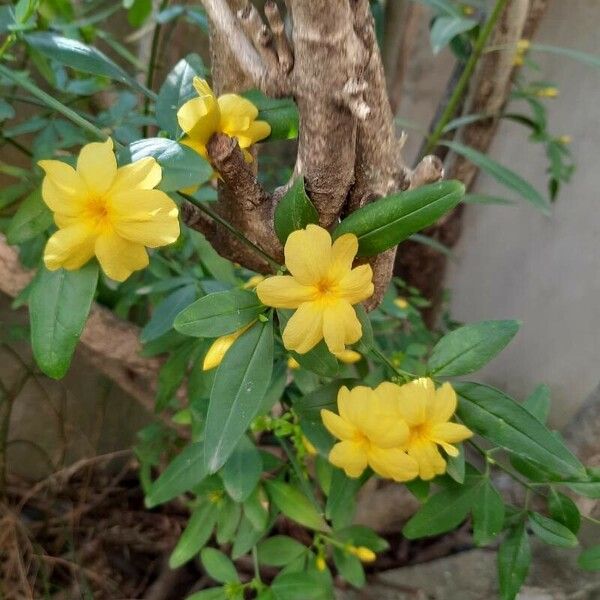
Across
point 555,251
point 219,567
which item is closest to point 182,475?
point 219,567

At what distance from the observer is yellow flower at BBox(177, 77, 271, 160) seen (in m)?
0.42

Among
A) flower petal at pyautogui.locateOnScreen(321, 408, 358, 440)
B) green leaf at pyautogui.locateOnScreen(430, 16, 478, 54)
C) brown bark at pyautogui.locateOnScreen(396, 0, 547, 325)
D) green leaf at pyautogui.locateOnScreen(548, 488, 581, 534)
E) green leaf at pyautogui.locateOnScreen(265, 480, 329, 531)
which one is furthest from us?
brown bark at pyautogui.locateOnScreen(396, 0, 547, 325)

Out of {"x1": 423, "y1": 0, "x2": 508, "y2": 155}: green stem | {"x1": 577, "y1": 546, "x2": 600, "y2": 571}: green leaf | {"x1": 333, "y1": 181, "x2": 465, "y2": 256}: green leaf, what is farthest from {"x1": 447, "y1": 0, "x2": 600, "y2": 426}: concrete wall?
{"x1": 333, "y1": 181, "x2": 465, "y2": 256}: green leaf

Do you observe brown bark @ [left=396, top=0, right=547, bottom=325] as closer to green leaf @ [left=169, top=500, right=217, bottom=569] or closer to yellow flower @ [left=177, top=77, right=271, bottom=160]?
yellow flower @ [left=177, top=77, right=271, bottom=160]

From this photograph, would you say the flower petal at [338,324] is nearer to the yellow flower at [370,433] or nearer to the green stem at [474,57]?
the yellow flower at [370,433]

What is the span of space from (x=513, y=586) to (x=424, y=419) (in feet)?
0.87

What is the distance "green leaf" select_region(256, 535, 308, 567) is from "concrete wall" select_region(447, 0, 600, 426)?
0.69 m

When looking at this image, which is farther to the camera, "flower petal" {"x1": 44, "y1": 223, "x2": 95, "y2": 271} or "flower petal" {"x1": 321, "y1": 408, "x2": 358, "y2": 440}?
"flower petal" {"x1": 321, "y1": 408, "x2": 358, "y2": 440}

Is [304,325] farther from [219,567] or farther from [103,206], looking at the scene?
[219,567]

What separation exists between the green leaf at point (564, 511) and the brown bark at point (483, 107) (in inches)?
27.5

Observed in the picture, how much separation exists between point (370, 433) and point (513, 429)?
11 centimetres

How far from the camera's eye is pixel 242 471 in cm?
66

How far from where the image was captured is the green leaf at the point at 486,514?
1.89 ft

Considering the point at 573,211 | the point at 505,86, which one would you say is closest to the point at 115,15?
the point at 505,86
